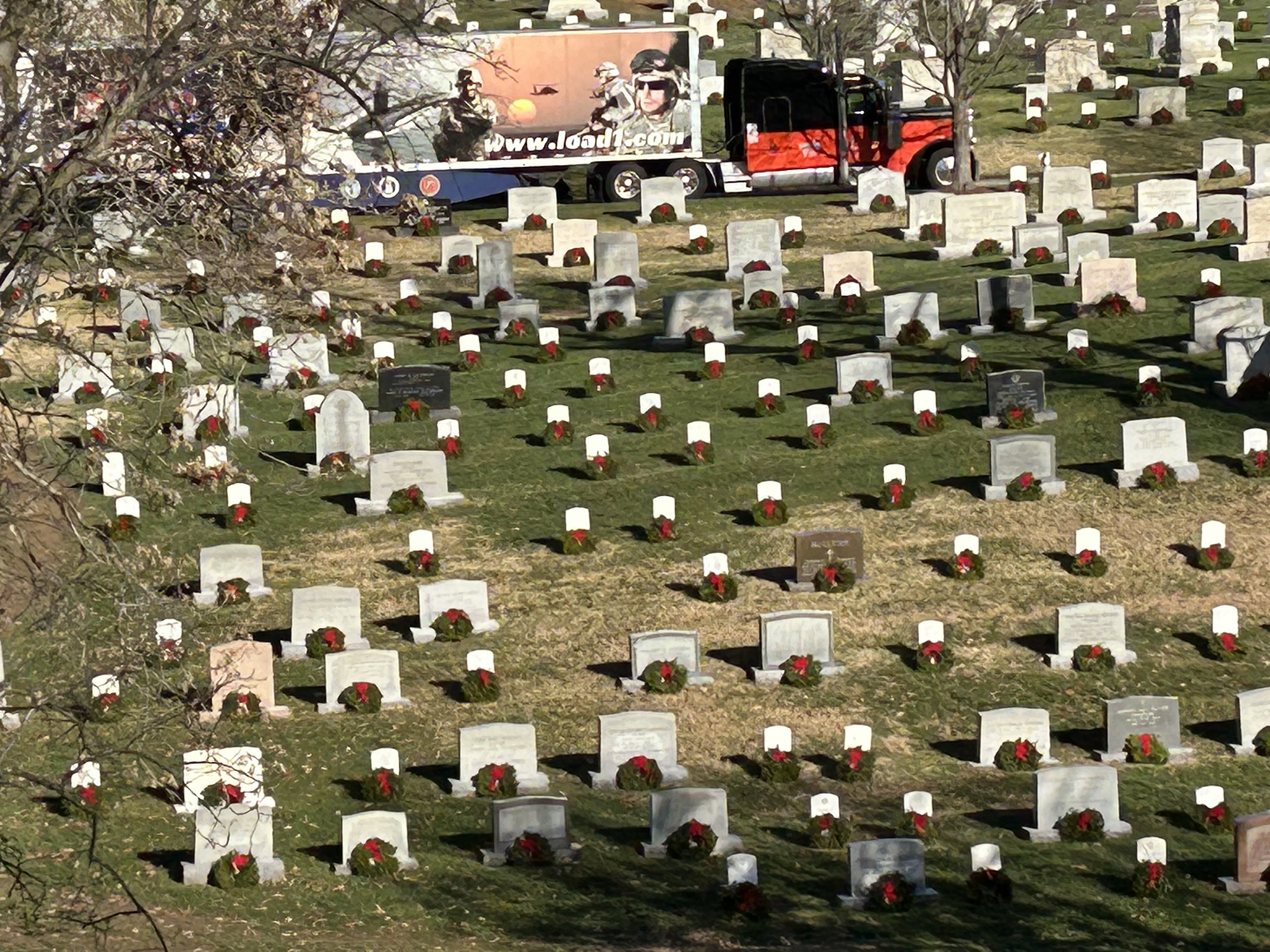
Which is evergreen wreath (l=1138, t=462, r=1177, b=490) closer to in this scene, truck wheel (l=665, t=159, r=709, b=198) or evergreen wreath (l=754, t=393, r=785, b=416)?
evergreen wreath (l=754, t=393, r=785, b=416)

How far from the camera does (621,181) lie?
125ft

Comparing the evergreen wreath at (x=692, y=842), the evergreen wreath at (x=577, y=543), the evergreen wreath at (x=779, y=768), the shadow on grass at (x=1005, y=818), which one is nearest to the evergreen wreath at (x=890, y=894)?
the evergreen wreath at (x=692, y=842)

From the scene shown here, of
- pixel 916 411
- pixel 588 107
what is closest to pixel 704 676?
pixel 916 411

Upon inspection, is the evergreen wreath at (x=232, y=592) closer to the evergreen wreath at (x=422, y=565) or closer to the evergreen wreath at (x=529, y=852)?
the evergreen wreath at (x=422, y=565)

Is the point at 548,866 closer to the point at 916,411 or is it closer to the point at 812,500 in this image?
the point at 812,500

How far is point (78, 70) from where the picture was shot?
44.3ft

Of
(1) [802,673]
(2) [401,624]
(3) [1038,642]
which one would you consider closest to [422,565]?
(2) [401,624]

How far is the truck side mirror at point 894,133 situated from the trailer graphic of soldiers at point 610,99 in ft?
14.1

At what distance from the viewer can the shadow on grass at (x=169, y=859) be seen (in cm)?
1766

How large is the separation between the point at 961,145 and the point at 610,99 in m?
5.75

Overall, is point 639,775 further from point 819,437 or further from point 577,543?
point 819,437

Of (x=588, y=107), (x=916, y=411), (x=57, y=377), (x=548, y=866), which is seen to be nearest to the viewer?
(x=548, y=866)

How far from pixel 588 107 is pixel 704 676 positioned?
59.8 ft

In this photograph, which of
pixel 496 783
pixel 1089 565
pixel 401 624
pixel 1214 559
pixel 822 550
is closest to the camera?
pixel 496 783
